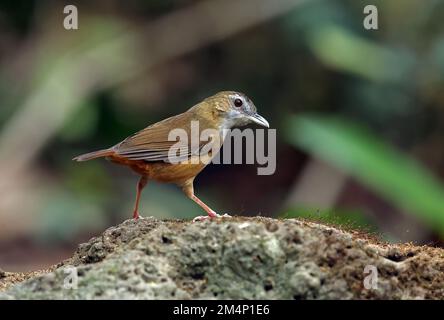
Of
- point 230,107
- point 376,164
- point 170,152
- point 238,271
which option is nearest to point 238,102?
point 230,107

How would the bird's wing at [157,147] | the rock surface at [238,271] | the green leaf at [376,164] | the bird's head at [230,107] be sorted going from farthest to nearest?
the green leaf at [376,164]
the bird's head at [230,107]
the bird's wing at [157,147]
the rock surface at [238,271]

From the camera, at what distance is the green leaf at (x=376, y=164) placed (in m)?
6.71

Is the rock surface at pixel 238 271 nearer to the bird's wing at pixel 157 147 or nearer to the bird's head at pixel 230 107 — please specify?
the bird's wing at pixel 157 147

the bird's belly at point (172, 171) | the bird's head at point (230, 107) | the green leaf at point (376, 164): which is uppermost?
the bird's head at point (230, 107)

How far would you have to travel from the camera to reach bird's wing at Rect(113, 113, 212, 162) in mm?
4914

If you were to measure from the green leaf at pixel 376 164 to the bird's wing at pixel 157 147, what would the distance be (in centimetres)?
226

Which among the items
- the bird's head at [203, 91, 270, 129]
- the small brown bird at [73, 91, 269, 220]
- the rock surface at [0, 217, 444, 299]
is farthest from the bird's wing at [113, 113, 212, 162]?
the rock surface at [0, 217, 444, 299]

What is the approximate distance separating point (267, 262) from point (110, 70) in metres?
6.15

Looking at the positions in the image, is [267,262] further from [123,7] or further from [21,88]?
[123,7]

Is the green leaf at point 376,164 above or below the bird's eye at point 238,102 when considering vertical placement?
below

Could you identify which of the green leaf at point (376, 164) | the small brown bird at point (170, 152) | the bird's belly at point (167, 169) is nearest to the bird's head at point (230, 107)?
the small brown bird at point (170, 152)

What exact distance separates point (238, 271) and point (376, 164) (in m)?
4.17

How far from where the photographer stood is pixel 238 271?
3143 mm

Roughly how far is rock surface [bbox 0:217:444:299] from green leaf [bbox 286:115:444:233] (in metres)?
3.37
